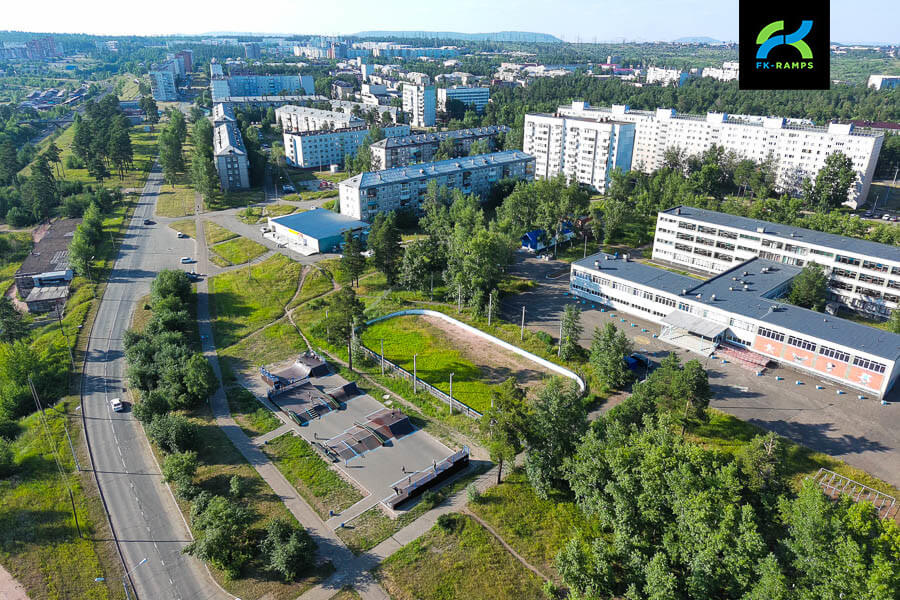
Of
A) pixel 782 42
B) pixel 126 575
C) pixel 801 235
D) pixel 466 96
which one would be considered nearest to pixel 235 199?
pixel 126 575

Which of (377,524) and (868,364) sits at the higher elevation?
(868,364)

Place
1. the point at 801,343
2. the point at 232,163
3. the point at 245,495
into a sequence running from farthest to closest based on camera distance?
the point at 232,163 < the point at 801,343 < the point at 245,495

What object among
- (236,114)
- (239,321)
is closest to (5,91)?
(236,114)

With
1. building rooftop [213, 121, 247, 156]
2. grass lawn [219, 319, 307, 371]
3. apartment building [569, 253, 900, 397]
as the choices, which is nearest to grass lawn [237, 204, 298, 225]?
building rooftop [213, 121, 247, 156]

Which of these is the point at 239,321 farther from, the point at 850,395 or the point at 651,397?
the point at 850,395

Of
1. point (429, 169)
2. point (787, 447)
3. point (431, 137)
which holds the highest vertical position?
point (431, 137)

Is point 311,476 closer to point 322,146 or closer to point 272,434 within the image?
point 272,434

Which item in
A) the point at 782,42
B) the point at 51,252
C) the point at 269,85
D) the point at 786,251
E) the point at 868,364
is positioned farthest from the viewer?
the point at 269,85
